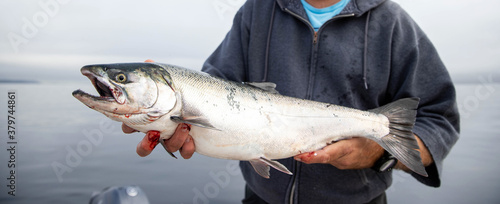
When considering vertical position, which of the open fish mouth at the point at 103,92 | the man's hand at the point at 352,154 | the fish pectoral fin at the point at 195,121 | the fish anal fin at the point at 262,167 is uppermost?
the open fish mouth at the point at 103,92

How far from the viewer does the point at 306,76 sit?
89.7 inches

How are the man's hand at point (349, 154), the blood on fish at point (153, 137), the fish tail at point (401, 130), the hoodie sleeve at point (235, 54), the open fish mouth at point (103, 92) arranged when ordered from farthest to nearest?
the hoodie sleeve at point (235, 54), the fish tail at point (401, 130), the man's hand at point (349, 154), the blood on fish at point (153, 137), the open fish mouth at point (103, 92)

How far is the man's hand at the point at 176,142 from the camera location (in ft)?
5.27

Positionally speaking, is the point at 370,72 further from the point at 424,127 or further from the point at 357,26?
the point at 424,127

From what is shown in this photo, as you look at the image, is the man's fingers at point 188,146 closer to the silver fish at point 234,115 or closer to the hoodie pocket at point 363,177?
the silver fish at point 234,115

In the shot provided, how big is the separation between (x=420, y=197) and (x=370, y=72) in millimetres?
2958

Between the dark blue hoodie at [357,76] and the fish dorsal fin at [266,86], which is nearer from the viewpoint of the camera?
the fish dorsal fin at [266,86]

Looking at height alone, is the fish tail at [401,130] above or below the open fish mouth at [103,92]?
below

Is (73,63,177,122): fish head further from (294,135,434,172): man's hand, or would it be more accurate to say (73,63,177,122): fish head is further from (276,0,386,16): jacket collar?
(276,0,386,16): jacket collar

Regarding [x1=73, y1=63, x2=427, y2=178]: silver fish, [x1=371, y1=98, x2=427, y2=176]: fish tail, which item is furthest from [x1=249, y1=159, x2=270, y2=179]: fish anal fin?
[x1=371, y1=98, x2=427, y2=176]: fish tail

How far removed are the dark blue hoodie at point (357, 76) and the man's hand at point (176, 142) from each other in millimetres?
816

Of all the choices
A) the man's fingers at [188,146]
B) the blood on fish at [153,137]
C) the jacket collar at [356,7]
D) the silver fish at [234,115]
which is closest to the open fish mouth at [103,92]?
the silver fish at [234,115]

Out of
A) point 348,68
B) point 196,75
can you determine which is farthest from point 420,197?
point 196,75

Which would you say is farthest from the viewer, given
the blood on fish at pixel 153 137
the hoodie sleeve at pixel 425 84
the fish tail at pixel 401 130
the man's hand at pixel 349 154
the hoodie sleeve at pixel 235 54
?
the hoodie sleeve at pixel 235 54
